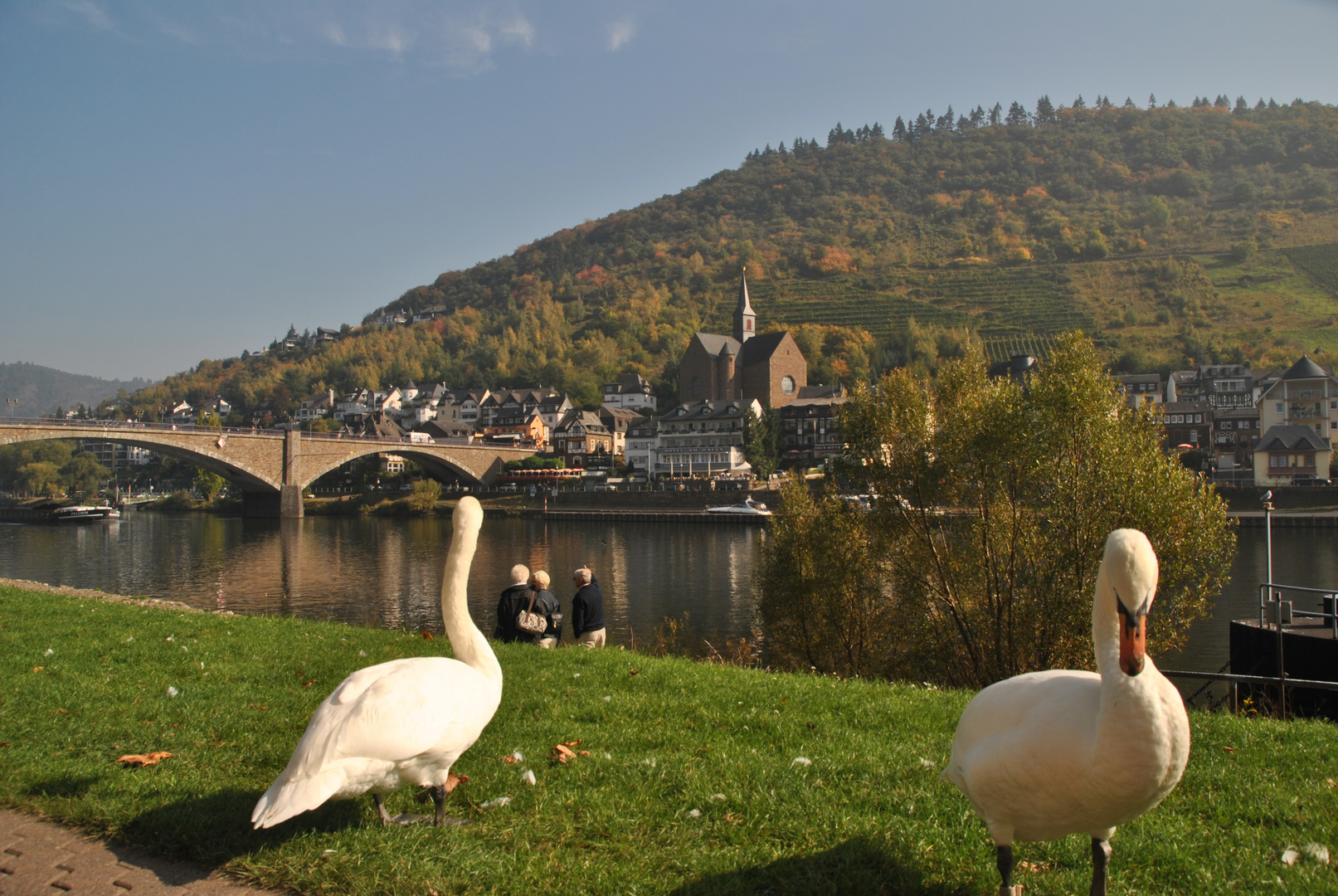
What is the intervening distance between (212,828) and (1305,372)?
9616 centimetres

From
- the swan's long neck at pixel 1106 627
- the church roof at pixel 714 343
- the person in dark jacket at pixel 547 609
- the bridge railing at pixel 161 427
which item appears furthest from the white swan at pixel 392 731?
the church roof at pixel 714 343

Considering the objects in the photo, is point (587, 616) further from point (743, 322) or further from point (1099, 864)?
point (743, 322)

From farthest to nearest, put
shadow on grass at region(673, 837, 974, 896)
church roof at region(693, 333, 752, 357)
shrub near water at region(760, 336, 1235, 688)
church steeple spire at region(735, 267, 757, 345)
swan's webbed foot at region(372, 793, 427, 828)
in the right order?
church steeple spire at region(735, 267, 757, 345) < church roof at region(693, 333, 752, 357) < shrub near water at region(760, 336, 1235, 688) < swan's webbed foot at region(372, 793, 427, 828) < shadow on grass at region(673, 837, 974, 896)

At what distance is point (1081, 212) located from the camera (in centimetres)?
19150

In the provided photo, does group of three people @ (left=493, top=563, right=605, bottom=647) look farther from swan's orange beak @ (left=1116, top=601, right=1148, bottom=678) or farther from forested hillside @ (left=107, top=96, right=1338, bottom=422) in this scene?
forested hillside @ (left=107, top=96, right=1338, bottom=422)

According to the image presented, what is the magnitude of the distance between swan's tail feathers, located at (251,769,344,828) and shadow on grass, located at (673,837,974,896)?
170cm

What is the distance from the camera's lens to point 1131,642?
A: 10.4ft

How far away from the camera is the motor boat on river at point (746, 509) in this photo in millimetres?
69125

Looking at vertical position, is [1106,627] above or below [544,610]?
above

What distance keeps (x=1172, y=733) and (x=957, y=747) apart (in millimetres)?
1067

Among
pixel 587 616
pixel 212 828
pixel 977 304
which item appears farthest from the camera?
pixel 977 304

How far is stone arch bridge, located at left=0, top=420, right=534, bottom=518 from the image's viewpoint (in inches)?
2482

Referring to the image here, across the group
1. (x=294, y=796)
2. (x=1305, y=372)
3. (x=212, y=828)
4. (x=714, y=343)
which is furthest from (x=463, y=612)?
(x=714, y=343)

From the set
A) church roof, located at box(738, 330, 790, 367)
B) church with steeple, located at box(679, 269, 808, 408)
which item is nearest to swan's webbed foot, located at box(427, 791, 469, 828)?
church with steeple, located at box(679, 269, 808, 408)
